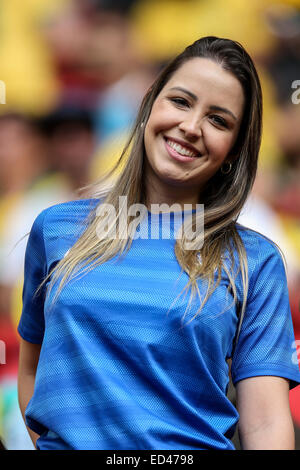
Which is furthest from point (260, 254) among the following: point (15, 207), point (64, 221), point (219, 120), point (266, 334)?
point (15, 207)

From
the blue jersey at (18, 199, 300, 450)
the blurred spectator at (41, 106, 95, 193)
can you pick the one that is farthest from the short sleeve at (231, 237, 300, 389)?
the blurred spectator at (41, 106, 95, 193)

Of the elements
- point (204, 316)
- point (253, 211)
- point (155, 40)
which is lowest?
point (253, 211)

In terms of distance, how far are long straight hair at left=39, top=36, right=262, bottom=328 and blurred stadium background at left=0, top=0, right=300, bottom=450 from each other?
1.24 m

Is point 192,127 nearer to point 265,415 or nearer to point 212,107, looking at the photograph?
point 212,107

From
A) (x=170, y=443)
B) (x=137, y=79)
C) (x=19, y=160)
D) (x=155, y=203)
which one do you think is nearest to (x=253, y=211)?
(x=137, y=79)

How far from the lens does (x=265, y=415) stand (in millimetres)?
1185

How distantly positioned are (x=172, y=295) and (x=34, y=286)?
0.35 m

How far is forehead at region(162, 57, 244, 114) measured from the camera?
1282 mm

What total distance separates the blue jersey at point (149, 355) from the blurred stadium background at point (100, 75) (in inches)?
57.1

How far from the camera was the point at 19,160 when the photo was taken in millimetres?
2707
